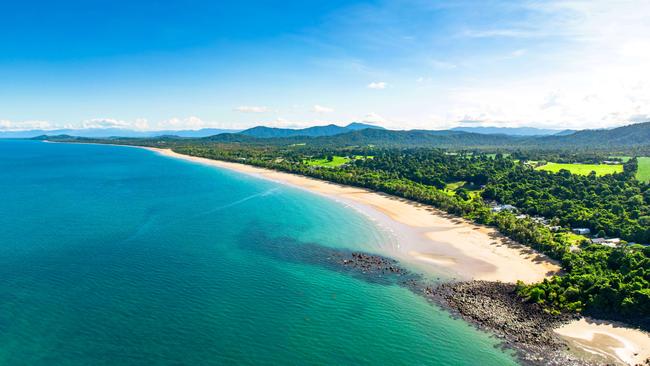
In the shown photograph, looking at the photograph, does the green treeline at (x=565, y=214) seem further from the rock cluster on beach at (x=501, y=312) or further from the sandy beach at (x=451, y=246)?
the sandy beach at (x=451, y=246)

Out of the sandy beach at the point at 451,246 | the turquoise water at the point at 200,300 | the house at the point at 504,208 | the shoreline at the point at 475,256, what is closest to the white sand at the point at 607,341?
the shoreline at the point at 475,256

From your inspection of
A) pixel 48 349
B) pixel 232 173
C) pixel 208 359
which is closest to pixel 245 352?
pixel 208 359

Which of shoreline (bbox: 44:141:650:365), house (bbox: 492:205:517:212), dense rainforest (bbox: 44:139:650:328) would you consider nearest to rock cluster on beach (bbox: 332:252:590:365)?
shoreline (bbox: 44:141:650:365)

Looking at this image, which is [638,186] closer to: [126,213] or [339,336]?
[339,336]

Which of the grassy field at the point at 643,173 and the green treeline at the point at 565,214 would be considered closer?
the green treeline at the point at 565,214

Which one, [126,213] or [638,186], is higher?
[638,186]

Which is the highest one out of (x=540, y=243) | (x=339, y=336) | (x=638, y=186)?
(x=638, y=186)

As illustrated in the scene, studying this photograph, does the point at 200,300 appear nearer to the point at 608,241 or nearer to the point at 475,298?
the point at 475,298
